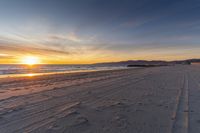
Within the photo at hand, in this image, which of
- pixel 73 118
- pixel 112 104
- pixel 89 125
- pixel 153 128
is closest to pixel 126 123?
pixel 153 128

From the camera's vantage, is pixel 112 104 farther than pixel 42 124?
Yes

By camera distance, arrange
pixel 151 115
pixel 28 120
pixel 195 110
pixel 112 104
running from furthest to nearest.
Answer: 1. pixel 112 104
2. pixel 195 110
3. pixel 151 115
4. pixel 28 120

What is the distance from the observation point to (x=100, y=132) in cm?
317

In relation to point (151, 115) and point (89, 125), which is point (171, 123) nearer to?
point (151, 115)

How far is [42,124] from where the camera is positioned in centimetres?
351

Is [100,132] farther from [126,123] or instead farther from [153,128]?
[153,128]

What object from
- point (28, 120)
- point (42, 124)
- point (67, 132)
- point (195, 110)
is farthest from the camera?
point (195, 110)

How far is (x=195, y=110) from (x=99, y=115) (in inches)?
114

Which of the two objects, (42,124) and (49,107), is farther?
(49,107)

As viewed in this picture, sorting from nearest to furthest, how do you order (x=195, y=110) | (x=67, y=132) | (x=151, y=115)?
(x=67, y=132) → (x=151, y=115) → (x=195, y=110)

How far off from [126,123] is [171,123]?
105cm

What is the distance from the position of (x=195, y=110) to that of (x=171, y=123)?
1.54 metres

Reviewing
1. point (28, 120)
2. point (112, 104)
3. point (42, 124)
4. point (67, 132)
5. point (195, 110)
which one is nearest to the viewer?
point (67, 132)

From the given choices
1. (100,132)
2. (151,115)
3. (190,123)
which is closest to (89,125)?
(100,132)
